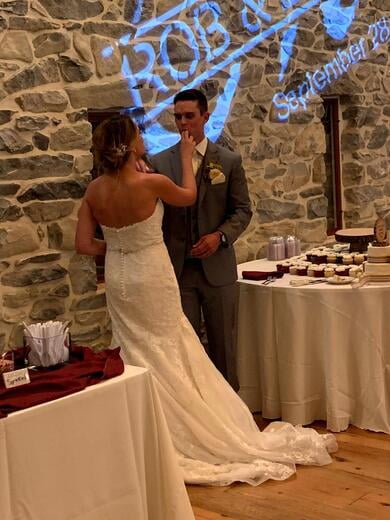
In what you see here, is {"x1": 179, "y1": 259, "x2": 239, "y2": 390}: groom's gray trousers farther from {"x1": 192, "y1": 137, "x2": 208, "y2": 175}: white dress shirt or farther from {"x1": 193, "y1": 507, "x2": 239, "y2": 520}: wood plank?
{"x1": 193, "y1": 507, "x2": 239, "y2": 520}: wood plank

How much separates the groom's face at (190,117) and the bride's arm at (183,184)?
18 centimetres

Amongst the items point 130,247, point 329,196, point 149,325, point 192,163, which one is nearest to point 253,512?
point 149,325

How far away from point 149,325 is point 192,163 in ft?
2.95

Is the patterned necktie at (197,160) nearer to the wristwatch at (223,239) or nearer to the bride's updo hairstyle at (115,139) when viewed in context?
the wristwatch at (223,239)

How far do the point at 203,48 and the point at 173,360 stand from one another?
2.39 meters

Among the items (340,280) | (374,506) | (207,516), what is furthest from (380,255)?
(207,516)

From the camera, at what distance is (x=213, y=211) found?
14.2 feet

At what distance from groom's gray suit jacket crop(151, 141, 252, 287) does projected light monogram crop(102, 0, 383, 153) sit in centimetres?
69

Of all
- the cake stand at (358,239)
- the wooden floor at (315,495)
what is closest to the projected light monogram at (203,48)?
the cake stand at (358,239)

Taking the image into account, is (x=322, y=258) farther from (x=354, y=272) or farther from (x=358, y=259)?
(x=354, y=272)

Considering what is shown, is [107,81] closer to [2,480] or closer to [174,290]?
[174,290]

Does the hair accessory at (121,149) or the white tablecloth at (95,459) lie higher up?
the hair accessory at (121,149)

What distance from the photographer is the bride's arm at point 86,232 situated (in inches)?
153

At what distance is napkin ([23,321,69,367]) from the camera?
2.75 meters
